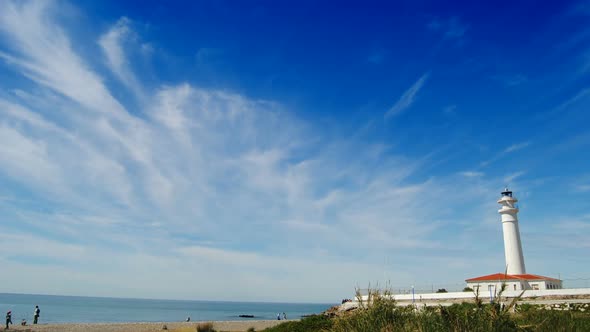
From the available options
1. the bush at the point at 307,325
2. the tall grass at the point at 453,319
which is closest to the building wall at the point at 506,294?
the bush at the point at 307,325

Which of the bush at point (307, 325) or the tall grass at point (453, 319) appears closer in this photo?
the tall grass at point (453, 319)

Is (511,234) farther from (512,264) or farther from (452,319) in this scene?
(452,319)

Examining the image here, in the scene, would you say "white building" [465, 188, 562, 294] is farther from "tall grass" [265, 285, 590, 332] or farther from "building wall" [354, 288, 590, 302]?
"tall grass" [265, 285, 590, 332]

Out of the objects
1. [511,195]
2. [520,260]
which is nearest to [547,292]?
[520,260]

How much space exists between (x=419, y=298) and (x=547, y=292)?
876cm

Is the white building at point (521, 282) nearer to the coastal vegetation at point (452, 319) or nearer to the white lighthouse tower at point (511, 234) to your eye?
the white lighthouse tower at point (511, 234)

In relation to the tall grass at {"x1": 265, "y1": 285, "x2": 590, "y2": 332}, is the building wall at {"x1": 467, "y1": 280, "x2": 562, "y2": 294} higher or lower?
higher

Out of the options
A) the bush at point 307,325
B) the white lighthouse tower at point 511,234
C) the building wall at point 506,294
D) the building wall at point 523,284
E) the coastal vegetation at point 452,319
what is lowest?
the bush at point 307,325

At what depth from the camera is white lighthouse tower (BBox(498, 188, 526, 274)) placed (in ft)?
134

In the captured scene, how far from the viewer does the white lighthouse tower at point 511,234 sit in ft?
134

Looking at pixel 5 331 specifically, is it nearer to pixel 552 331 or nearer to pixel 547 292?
pixel 552 331

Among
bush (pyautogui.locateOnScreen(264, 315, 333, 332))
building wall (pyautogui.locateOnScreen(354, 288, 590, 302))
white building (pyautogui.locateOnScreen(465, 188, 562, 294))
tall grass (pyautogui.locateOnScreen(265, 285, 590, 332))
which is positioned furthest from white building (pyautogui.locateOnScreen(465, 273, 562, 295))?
tall grass (pyautogui.locateOnScreen(265, 285, 590, 332))

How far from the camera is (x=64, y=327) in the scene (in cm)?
3634

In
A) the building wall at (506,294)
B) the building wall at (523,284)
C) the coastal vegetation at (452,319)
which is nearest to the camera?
the coastal vegetation at (452,319)
